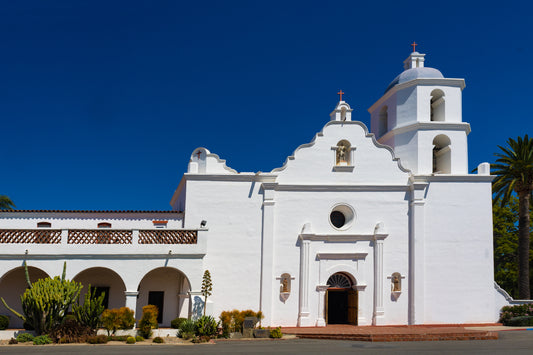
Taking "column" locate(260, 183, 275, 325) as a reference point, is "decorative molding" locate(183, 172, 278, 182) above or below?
above

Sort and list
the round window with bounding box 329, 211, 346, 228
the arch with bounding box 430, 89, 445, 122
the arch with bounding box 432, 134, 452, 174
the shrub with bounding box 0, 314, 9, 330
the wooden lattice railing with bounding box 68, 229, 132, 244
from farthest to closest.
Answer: the arch with bounding box 430, 89, 445, 122
the arch with bounding box 432, 134, 452, 174
the round window with bounding box 329, 211, 346, 228
the wooden lattice railing with bounding box 68, 229, 132, 244
the shrub with bounding box 0, 314, 9, 330

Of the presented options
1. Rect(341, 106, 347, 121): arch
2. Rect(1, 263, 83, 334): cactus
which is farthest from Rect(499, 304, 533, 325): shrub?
Rect(1, 263, 83, 334): cactus

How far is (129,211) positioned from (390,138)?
14346 millimetres

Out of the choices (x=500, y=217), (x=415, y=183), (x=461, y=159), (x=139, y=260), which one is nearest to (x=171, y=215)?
(x=139, y=260)

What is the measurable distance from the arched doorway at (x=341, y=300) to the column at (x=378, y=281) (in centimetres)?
96

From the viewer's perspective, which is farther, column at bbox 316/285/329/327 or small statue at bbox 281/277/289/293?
small statue at bbox 281/277/289/293

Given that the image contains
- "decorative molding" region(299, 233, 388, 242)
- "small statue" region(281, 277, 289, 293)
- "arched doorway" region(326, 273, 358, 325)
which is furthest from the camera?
"arched doorway" region(326, 273, 358, 325)

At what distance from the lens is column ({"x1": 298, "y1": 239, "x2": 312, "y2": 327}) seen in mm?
24906

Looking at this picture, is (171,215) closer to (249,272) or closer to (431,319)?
(249,272)

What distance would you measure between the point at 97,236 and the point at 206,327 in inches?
240

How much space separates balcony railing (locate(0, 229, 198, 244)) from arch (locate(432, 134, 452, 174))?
1336 cm

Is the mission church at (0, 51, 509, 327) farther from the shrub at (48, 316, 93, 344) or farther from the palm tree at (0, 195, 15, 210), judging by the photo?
the palm tree at (0, 195, 15, 210)

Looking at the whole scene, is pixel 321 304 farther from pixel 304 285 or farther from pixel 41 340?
pixel 41 340

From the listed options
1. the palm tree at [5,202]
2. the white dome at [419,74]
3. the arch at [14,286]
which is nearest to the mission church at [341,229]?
the arch at [14,286]
